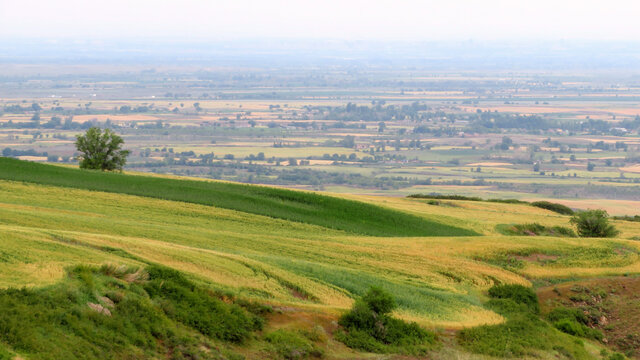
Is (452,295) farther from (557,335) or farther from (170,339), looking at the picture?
(170,339)

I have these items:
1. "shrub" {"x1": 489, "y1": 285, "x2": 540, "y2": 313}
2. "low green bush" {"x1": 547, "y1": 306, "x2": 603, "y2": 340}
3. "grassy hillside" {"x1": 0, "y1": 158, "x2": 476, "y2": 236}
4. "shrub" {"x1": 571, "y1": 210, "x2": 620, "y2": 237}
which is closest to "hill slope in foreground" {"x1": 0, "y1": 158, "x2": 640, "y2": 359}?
"grassy hillside" {"x1": 0, "y1": 158, "x2": 476, "y2": 236}

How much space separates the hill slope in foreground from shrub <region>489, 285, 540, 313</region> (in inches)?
24.7

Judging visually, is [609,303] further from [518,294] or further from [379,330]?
[379,330]

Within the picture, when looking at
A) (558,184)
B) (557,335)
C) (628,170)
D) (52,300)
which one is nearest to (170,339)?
(52,300)

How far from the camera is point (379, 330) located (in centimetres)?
2353

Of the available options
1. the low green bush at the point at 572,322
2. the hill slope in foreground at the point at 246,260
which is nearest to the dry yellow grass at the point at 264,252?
the hill slope in foreground at the point at 246,260

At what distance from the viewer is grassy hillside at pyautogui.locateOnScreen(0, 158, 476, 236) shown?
48594mm

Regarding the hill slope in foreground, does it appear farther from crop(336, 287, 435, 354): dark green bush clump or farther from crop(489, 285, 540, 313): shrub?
crop(489, 285, 540, 313): shrub

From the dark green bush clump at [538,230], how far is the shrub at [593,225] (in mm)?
1016

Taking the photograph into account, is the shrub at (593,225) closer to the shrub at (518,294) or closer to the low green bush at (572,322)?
the low green bush at (572,322)

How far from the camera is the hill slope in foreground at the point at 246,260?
65.5ft

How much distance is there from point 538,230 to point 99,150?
3823 cm

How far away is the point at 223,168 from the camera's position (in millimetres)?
158500

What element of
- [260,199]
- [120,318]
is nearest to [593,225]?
[260,199]
